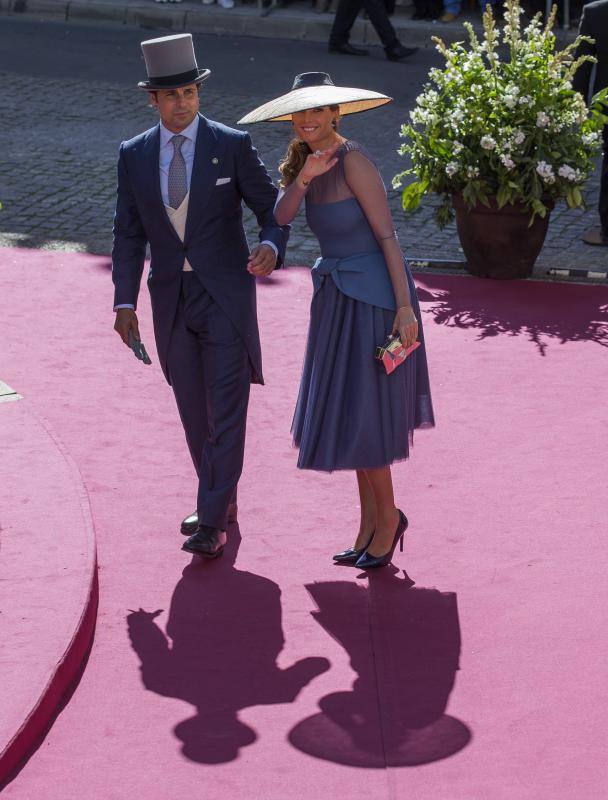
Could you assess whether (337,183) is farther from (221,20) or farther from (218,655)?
(221,20)

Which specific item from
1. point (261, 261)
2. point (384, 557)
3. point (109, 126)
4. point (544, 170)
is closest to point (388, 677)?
point (384, 557)

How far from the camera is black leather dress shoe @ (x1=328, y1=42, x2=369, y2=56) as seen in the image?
1727 cm

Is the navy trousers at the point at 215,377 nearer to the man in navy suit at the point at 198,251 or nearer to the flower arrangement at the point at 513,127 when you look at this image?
the man in navy suit at the point at 198,251

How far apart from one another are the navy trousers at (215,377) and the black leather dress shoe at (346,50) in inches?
482

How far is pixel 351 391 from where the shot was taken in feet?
17.8

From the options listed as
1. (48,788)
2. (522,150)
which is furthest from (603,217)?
(48,788)

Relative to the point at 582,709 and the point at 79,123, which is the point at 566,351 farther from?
the point at 79,123

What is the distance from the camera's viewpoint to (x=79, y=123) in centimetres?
1373

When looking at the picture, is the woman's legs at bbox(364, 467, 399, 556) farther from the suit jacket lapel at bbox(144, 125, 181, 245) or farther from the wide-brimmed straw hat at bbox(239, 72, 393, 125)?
the wide-brimmed straw hat at bbox(239, 72, 393, 125)

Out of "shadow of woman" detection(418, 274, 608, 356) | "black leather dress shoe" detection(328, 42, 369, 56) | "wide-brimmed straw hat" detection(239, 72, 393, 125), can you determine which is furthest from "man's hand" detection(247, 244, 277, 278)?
"black leather dress shoe" detection(328, 42, 369, 56)

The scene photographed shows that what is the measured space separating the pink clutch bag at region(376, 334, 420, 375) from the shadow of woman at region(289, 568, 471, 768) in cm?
88

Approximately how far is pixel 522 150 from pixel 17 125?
6393 mm

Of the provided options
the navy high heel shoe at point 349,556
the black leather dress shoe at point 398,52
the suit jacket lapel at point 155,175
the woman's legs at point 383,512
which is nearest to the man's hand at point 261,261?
the suit jacket lapel at point 155,175

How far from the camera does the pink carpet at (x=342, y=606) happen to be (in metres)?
4.36
